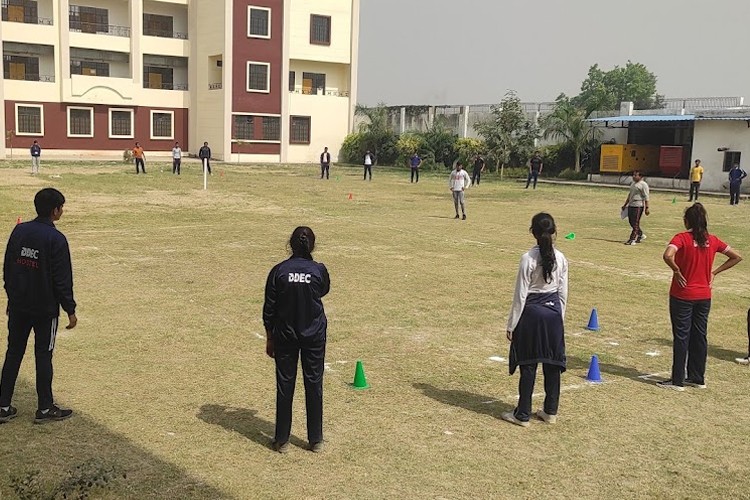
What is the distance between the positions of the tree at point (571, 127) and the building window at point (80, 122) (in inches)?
1132

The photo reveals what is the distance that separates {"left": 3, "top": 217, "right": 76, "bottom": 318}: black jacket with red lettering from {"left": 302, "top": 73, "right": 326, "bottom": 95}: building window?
2078 inches

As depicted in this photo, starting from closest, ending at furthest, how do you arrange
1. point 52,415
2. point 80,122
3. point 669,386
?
point 52,415 < point 669,386 < point 80,122

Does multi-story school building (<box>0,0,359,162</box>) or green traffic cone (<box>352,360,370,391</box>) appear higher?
multi-story school building (<box>0,0,359,162</box>)

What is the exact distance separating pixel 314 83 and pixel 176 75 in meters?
10.2

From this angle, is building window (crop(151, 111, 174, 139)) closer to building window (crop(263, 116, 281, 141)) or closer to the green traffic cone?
building window (crop(263, 116, 281, 141))

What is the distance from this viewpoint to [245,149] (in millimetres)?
53938

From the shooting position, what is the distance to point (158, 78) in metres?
53.7

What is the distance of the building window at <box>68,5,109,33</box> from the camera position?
5003 cm

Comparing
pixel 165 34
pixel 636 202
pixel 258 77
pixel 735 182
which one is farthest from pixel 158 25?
pixel 636 202

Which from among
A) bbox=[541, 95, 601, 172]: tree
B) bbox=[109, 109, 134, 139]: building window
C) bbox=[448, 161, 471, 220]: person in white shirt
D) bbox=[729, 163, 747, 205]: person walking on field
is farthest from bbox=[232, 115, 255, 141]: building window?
bbox=[448, 161, 471, 220]: person in white shirt

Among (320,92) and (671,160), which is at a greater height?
(320,92)

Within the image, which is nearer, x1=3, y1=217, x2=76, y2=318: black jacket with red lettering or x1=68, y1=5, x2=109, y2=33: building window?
x1=3, y1=217, x2=76, y2=318: black jacket with red lettering

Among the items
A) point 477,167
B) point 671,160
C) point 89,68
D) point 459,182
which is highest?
point 89,68

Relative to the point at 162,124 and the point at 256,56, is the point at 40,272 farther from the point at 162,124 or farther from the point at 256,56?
the point at 162,124
